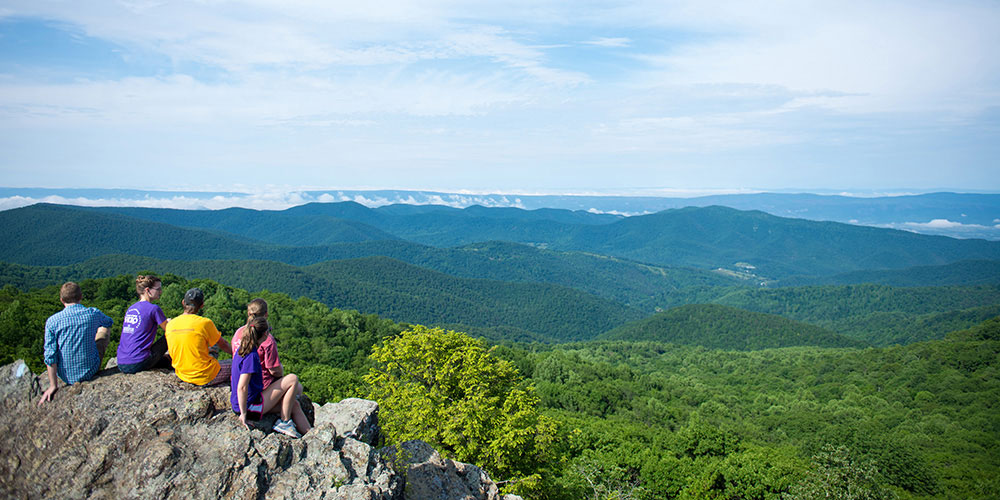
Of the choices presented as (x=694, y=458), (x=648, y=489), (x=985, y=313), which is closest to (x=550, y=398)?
(x=694, y=458)

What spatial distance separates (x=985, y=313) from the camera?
164500 mm

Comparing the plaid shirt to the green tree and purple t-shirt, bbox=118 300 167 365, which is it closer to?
purple t-shirt, bbox=118 300 167 365

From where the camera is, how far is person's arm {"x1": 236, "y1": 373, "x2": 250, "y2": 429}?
31.2ft

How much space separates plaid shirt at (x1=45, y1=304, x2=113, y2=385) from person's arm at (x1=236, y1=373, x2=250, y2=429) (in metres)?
3.09

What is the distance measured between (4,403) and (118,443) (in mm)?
2299

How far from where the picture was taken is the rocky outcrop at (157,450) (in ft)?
29.5

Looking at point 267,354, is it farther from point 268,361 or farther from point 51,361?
point 51,361

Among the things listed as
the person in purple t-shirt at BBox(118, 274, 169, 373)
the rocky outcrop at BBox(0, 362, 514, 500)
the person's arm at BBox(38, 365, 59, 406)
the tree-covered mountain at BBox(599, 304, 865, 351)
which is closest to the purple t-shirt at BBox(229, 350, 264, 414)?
the rocky outcrop at BBox(0, 362, 514, 500)

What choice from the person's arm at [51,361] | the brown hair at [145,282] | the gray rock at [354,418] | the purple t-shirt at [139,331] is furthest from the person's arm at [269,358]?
the person's arm at [51,361]

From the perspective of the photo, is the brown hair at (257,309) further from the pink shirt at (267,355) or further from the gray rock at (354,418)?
the gray rock at (354,418)

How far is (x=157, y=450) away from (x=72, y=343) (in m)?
2.84

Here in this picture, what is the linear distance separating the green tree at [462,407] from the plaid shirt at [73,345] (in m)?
10.4

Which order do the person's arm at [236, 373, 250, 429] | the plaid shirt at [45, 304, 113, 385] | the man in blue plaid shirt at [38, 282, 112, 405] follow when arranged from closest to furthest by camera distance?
the person's arm at [236, 373, 250, 429] < the man in blue plaid shirt at [38, 282, 112, 405] < the plaid shirt at [45, 304, 113, 385]

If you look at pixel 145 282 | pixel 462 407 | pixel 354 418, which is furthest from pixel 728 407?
pixel 145 282
